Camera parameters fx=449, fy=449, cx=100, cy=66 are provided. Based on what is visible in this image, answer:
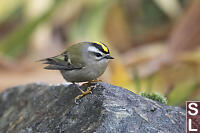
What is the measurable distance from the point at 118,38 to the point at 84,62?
595 centimetres

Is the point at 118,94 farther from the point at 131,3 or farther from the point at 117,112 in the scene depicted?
the point at 131,3

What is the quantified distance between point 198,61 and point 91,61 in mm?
3486

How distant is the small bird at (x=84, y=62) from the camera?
4.79 meters

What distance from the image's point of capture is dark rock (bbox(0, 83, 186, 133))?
12.7 feet

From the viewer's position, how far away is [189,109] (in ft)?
14.8

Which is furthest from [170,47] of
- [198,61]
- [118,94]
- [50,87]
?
[118,94]

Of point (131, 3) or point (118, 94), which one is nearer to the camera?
point (118, 94)

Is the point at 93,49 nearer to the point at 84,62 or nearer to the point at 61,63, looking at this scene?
the point at 84,62

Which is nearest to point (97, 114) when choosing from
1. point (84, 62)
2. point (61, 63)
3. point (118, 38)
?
point (84, 62)

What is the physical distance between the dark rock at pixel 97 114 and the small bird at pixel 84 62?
16 cm

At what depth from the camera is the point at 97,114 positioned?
155 inches

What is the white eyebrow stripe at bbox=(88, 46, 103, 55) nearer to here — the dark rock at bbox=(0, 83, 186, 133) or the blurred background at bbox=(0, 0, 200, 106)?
the dark rock at bbox=(0, 83, 186, 133)

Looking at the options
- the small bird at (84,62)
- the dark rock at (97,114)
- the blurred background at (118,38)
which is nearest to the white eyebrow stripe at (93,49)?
the small bird at (84,62)

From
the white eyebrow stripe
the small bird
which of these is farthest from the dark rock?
the white eyebrow stripe
